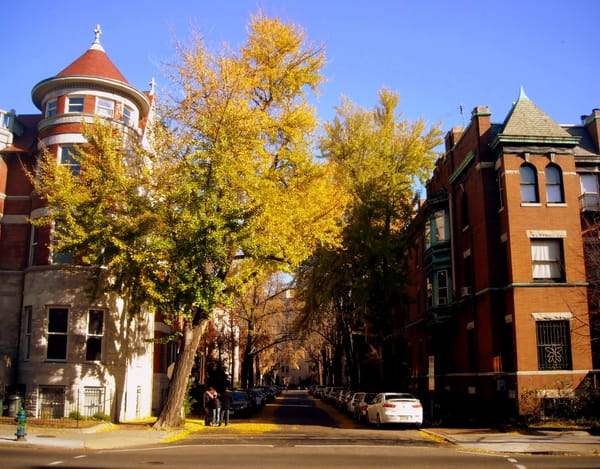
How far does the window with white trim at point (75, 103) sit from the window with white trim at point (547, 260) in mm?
21558

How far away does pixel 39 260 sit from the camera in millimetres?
27578

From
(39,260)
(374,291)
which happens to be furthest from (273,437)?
(374,291)

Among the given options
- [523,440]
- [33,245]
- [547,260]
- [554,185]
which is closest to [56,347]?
[33,245]

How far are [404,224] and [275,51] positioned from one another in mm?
15123

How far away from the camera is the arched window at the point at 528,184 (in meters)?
28.8

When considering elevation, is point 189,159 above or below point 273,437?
above

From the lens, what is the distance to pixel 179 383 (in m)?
24.7

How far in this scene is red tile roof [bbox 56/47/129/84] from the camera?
29.3 meters

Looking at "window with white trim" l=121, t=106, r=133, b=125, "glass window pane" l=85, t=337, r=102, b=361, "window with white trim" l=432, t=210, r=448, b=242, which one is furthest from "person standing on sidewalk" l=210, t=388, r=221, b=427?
"window with white trim" l=432, t=210, r=448, b=242

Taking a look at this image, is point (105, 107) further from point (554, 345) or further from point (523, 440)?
point (554, 345)

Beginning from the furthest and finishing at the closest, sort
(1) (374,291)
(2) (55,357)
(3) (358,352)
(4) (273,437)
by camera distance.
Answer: (3) (358,352), (1) (374,291), (2) (55,357), (4) (273,437)

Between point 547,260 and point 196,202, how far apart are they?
52.9ft

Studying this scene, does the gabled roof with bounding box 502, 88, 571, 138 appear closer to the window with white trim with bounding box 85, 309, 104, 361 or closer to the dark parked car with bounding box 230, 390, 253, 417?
the dark parked car with bounding box 230, 390, 253, 417

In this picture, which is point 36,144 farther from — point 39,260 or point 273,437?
point 273,437
